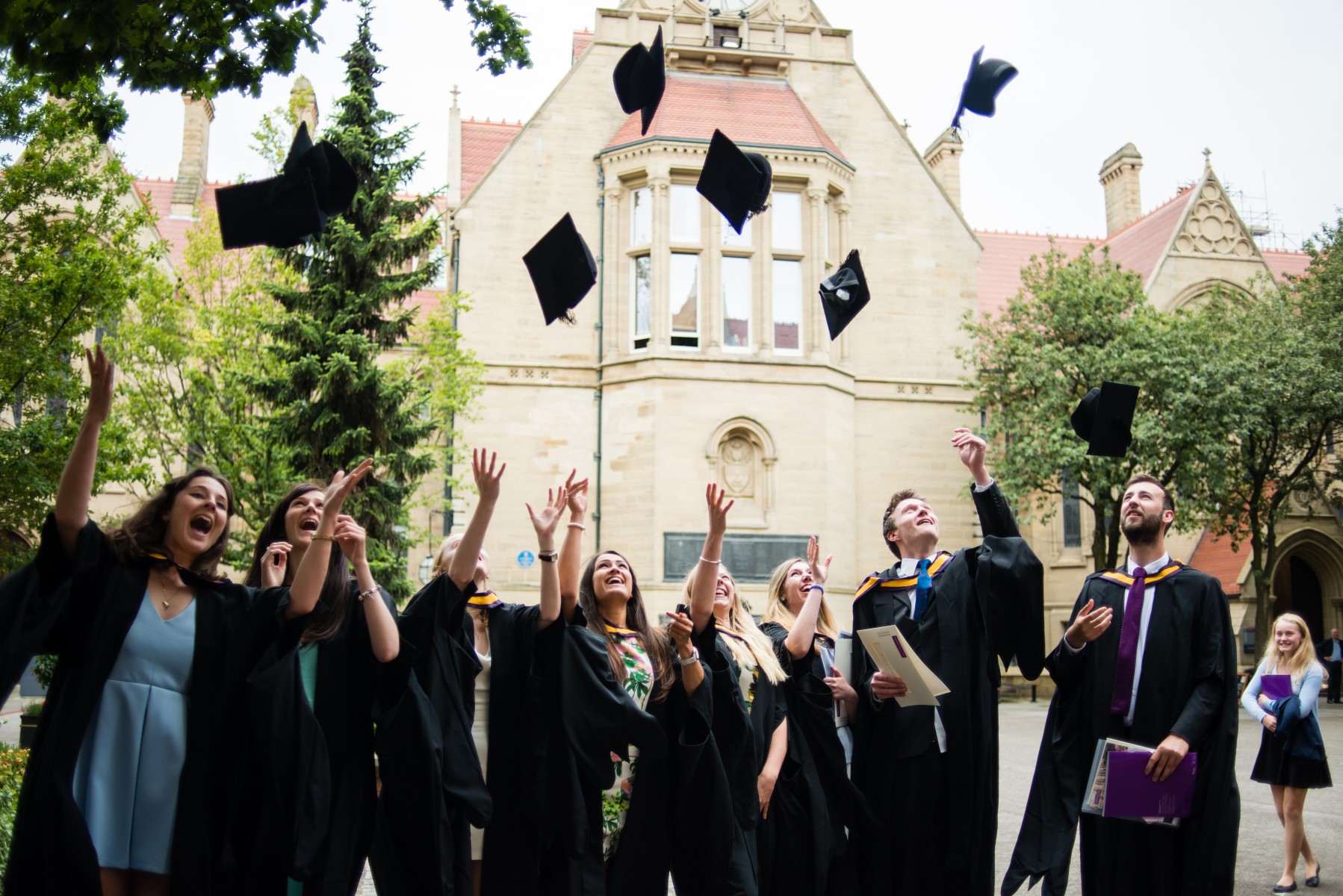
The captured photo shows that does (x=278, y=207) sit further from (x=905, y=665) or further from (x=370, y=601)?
(x=905, y=665)

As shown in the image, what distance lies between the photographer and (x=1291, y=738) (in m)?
7.62

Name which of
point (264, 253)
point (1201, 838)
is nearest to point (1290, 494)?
point (264, 253)

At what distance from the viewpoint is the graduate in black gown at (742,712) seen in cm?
515

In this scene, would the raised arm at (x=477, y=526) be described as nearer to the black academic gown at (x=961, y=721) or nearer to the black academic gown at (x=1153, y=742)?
the black academic gown at (x=961, y=721)

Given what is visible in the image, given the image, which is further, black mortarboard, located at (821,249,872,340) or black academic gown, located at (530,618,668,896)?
black mortarboard, located at (821,249,872,340)

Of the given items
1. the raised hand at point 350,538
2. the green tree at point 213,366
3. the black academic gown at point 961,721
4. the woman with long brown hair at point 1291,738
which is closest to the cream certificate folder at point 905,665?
the black academic gown at point 961,721

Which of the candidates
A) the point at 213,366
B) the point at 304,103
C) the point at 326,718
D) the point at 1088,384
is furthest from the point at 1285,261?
the point at 326,718

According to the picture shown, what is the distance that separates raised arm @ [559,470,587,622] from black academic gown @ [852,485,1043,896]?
1428 mm

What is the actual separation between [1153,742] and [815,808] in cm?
161

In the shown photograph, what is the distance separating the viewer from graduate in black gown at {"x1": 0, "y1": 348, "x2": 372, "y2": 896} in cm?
362

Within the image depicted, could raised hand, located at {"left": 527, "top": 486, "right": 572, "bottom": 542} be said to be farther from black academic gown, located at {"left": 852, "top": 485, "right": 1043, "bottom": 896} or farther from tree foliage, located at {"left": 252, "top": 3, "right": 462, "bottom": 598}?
tree foliage, located at {"left": 252, "top": 3, "right": 462, "bottom": 598}

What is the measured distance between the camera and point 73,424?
1105 cm

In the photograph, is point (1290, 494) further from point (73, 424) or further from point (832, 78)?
point (73, 424)

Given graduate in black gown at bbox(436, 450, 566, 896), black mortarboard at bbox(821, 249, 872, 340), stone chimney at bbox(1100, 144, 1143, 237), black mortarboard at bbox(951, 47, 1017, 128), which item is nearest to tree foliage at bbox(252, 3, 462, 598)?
black mortarboard at bbox(821, 249, 872, 340)
